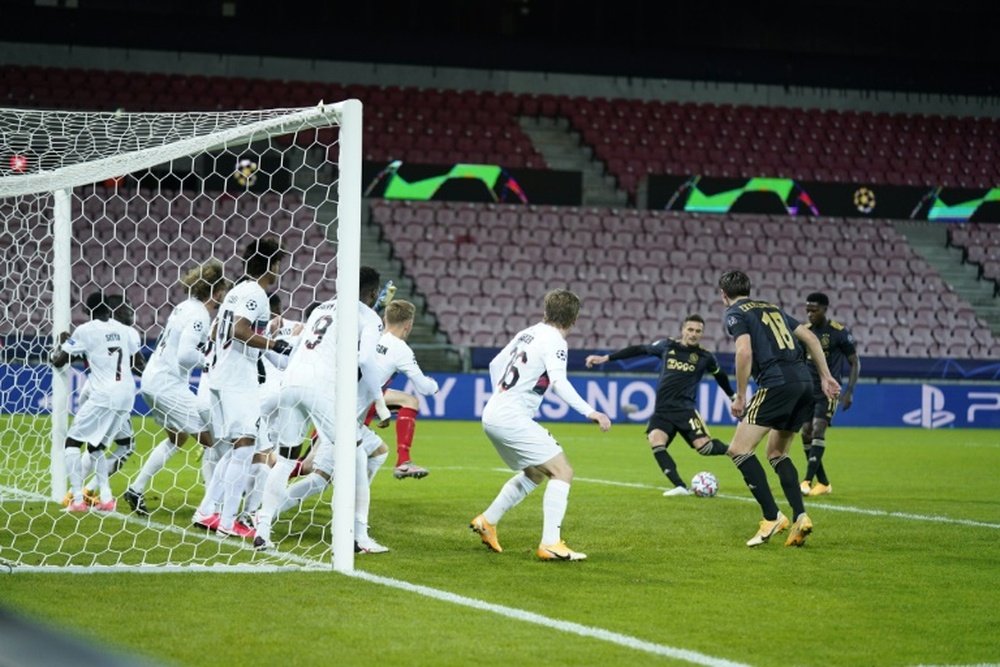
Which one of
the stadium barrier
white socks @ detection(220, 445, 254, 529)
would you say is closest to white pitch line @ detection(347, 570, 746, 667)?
white socks @ detection(220, 445, 254, 529)

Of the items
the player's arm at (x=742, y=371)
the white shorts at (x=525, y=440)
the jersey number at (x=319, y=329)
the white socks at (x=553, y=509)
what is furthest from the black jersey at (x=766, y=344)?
the jersey number at (x=319, y=329)

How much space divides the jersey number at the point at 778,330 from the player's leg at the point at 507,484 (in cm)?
217

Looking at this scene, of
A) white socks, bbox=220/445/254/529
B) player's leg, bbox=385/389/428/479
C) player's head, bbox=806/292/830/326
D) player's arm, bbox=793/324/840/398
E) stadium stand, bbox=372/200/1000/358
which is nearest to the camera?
white socks, bbox=220/445/254/529

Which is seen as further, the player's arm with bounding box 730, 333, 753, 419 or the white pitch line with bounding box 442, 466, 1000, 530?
the white pitch line with bounding box 442, 466, 1000, 530

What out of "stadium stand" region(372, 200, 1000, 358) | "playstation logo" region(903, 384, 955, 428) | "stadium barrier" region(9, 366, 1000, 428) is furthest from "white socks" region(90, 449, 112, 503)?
"playstation logo" region(903, 384, 955, 428)

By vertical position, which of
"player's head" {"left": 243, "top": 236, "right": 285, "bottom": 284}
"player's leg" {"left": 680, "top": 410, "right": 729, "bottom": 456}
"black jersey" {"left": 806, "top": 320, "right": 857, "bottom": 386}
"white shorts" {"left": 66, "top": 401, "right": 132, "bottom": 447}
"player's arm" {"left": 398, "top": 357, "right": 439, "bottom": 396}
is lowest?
A: "player's leg" {"left": 680, "top": 410, "right": 729, "bottom": 456}

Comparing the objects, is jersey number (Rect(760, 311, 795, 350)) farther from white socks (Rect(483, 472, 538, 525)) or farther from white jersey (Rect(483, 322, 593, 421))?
white socks (Rect(483, 472, 538, 525))

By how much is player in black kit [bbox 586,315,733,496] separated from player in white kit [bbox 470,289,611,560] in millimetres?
4498

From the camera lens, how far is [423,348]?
25.1 meters

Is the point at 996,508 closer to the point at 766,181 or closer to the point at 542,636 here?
the point at 542,636

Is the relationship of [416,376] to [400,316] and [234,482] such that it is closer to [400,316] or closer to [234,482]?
[400,316]

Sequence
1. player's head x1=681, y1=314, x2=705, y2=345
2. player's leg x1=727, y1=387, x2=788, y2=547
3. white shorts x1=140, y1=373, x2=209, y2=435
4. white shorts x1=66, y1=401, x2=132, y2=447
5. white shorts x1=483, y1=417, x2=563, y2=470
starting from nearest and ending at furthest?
white shorts x1=483, y1=417, x2=563, y2=470 < player's leg x1=727, y1=387, x2=788, y2=547 < white shorts x1=140, y1=373, x2=209, y2=435 < white shorts x1=66, y1=401, x2=132, y2=447 < player's head x1=681, y1=314, x2=705, y2=345

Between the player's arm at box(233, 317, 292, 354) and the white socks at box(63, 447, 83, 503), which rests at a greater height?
the player's arm at box(233, 317, 292, 354)

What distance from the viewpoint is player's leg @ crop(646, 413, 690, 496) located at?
44.0ft
